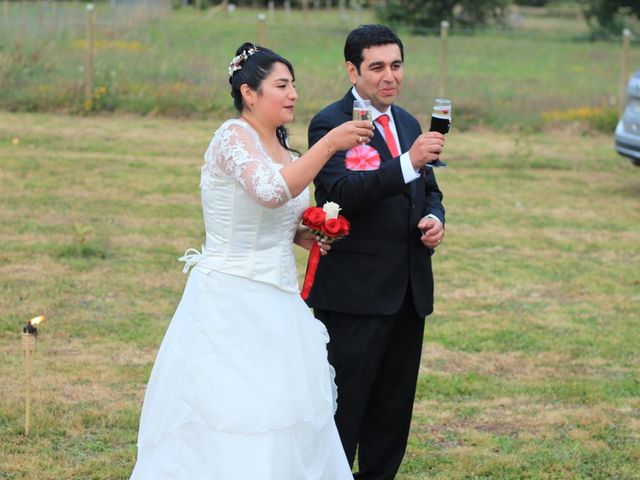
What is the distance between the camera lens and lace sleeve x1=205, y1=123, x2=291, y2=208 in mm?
4117

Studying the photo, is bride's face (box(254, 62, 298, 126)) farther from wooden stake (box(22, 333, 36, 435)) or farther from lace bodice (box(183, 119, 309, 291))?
wooden stake (box(22, 333, 36, 435))

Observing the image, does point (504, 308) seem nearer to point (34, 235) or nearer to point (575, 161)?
point (34, 235)

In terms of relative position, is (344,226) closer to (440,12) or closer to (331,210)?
(331,210)

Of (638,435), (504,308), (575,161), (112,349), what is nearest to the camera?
(638,435)

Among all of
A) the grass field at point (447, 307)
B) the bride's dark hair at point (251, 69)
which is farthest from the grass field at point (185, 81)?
the bride's dark hair at point (251, 69)

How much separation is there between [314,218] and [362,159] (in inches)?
14.6

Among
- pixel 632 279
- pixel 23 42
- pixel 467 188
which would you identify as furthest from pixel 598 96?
pixel 632 279

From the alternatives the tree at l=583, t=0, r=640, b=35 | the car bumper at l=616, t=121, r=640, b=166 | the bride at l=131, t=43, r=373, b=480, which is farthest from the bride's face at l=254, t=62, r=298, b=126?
the tree at l=583, t=0, r=640, b=35

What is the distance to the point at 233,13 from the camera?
44.5 meters

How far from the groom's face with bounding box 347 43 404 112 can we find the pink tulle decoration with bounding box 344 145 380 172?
237 millimetres

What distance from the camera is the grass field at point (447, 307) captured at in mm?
5918

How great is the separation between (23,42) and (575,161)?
925 centimetres

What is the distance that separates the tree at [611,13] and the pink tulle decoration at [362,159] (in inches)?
1386

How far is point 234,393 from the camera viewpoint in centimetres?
428
